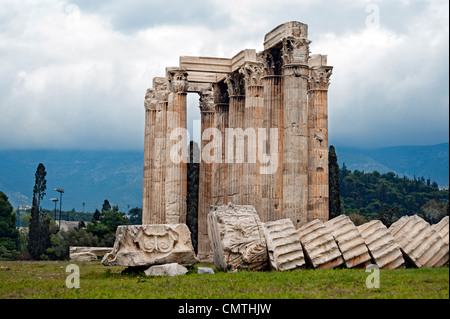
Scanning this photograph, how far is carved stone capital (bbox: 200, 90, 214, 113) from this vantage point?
4177cm

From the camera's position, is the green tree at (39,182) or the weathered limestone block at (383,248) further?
the green tree at (39,182)

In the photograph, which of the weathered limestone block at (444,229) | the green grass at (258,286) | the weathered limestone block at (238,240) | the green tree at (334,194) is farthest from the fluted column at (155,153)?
the weathered limestone block at (444,229)

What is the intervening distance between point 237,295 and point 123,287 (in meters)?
3.97

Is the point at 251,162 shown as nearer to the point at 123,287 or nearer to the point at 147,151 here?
the point at 147,151

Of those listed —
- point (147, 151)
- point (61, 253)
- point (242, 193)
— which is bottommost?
point (61, 253)

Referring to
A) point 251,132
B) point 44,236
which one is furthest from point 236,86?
point 44,236

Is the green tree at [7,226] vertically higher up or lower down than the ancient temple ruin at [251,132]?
lower down

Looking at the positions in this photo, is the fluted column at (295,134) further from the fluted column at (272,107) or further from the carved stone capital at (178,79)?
the carved stone capital at (178,79)

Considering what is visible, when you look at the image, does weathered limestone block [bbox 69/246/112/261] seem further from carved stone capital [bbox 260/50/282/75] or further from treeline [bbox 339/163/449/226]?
treeline [bbox 339/163/449/226]

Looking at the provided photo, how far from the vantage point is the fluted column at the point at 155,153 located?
4097 centimetres

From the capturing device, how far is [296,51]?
1206 inches

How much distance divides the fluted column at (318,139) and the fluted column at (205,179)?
344 inches

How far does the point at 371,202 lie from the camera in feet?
321
